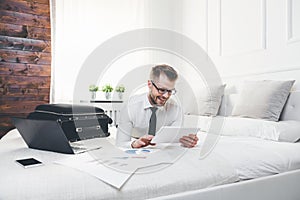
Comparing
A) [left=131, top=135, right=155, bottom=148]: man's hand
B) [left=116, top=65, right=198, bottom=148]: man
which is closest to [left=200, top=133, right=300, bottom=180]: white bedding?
[left=116, top=65, right=198, bottom=148]: man

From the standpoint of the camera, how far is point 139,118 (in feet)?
4.51

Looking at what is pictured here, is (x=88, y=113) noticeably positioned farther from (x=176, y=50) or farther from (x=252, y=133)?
(x=176, y=50)

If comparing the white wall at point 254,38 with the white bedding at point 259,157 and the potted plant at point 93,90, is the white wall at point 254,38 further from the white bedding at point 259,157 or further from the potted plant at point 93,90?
the potted plant at point 93,90

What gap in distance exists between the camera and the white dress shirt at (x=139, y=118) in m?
1.36

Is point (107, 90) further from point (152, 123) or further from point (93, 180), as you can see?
point (93, 180)

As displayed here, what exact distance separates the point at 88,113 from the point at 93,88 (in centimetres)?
169

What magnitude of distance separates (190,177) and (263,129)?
0.88 meters

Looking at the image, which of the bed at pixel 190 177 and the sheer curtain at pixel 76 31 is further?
the sheer curtain at pixel 76 31

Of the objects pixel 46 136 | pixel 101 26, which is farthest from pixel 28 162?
pixel 101 26

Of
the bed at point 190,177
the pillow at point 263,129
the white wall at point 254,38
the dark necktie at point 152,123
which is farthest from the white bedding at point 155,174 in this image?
the white wall at point 254,38

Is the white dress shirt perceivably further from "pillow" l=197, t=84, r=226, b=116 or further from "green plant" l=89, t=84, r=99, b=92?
"green plant" l=89, t=84, r=99, b=92

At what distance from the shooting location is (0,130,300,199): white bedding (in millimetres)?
757

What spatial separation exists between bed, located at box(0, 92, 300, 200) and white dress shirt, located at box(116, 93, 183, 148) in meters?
0.14

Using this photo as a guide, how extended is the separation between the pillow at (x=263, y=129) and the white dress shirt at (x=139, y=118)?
1.75 ft
